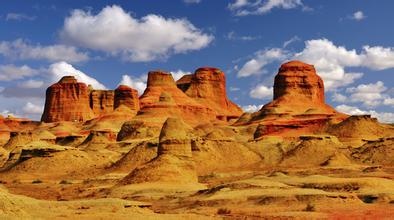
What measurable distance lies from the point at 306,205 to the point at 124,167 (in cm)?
2957

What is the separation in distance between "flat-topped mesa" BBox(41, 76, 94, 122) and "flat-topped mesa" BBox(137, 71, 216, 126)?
14943 millimetres

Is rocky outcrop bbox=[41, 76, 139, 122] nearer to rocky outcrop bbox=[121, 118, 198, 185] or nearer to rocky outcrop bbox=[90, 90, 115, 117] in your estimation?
rocky outcrop bbox=[90, 90, 115, 117]

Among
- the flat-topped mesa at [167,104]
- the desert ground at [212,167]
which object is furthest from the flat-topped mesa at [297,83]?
the flat-topped mesa at [167,104]

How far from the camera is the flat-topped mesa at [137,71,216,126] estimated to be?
100525 mm

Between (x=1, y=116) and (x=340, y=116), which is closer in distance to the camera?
(x=340, y=116)

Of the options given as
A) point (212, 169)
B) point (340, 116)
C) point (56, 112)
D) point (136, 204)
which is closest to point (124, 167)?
point (212, 169)

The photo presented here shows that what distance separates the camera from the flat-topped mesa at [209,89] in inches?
5782

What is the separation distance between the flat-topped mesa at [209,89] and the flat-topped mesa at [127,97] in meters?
13.5

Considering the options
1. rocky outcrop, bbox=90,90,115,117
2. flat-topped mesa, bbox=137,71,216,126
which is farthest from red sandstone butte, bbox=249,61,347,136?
rocky outcrop, bbox=90,90,115,117

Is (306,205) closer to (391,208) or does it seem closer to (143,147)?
(391,208)

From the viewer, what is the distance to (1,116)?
14800cm

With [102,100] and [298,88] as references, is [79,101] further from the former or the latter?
[298,88]

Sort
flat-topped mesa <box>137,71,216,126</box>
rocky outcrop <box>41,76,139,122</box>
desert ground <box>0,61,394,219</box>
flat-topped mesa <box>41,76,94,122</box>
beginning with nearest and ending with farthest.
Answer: desert ground <box>0,61,394,219</box>
flat-topped mesa <box>137,71,216,126</box>
rocky outcrop <box>41,76,139,122</box>
flat-topped mesa <box>41,76,94,122</box>

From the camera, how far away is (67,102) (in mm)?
145000
